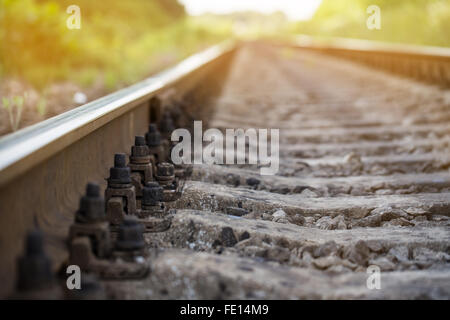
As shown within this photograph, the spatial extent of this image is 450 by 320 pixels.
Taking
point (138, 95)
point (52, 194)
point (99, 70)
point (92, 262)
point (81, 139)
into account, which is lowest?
point (92, 262)

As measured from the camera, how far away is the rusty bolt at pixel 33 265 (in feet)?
5.60

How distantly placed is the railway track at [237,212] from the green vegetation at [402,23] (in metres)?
16.6

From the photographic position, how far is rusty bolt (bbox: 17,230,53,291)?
5.60 ft

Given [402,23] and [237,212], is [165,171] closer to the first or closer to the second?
[237,212]

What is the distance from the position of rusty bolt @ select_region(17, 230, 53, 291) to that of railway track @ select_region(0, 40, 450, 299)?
17 centimetres

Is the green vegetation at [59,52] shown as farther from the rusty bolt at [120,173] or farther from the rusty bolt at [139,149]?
the rusty bolt at [120,173]

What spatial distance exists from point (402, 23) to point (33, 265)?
83.6 feet

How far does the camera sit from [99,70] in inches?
482

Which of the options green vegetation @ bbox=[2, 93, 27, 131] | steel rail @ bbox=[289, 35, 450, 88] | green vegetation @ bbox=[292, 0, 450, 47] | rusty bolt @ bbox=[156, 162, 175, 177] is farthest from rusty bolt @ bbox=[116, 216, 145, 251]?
green vegetation @ bbox=[292, 0, 450, 47]

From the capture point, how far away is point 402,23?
1004 inches

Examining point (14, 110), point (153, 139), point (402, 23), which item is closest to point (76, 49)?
point (14, 110)
